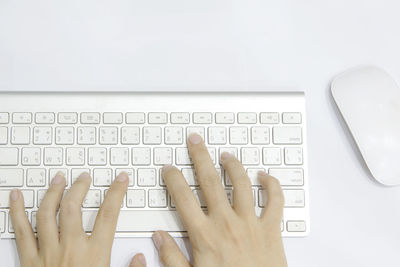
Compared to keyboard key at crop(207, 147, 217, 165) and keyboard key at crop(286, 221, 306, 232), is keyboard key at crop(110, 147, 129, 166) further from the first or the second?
keyboard key at crop(286, 221, 306, 232)

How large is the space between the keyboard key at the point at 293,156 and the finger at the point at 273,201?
1.5 inches

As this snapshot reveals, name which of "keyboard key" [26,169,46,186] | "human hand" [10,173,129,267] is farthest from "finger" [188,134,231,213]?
"keyboard key" [26,169,46,186]

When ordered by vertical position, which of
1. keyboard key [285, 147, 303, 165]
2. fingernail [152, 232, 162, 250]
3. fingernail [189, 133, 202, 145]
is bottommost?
fingernail [152, 232, 162, 250]

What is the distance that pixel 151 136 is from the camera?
62cm

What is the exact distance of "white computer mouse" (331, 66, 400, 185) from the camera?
630 millimetres

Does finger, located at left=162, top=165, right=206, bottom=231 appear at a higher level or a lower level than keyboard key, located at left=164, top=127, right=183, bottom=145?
Answer: lower

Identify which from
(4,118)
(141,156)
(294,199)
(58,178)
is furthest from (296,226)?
(4,118)

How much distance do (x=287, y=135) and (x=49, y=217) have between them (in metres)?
0.36

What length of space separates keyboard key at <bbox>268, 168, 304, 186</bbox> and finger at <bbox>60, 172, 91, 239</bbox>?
27 cm

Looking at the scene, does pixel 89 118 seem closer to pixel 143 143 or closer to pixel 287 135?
pixel 143 143

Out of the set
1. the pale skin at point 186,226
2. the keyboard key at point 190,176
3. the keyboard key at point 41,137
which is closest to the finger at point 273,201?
the pale skin at point 186,226

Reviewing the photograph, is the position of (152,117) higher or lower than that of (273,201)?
higher

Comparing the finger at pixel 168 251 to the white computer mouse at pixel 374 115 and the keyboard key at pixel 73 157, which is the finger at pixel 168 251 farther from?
the white computer mouse at pixel 374 115

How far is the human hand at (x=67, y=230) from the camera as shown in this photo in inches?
23.2
